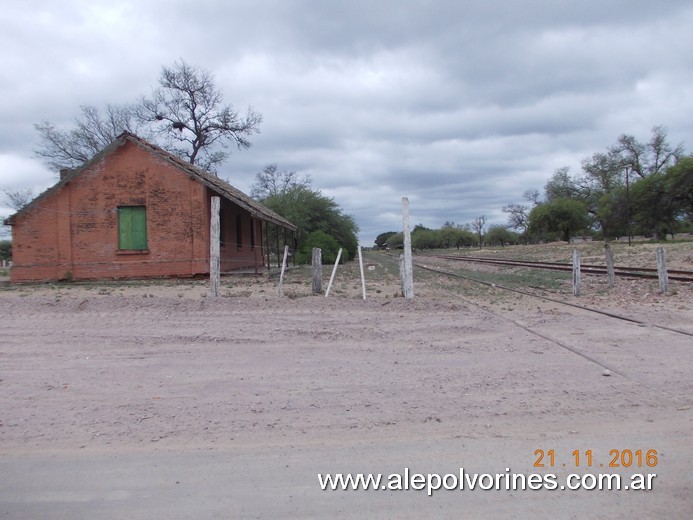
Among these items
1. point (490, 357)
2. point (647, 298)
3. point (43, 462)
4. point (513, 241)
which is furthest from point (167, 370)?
point (513, 241)

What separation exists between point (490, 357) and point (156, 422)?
13.5ft

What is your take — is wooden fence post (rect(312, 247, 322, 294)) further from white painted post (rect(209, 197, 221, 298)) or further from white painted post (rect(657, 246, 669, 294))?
white painted post (rect(657, 246, 669, 294))

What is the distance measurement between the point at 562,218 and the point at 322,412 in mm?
77280

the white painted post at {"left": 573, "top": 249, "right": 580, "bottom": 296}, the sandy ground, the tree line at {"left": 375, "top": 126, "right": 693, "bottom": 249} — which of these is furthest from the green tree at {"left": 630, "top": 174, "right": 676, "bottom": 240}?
the sandy ground

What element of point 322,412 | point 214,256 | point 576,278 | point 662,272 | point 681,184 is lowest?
point 322,412

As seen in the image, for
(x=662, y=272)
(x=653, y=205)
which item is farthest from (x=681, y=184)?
(x=662, y=272)

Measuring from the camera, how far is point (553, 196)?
9138 centimetres

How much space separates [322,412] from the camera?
16.0 feet

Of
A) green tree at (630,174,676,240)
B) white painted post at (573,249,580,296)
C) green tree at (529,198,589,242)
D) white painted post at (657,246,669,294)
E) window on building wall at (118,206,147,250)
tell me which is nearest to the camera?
white painted post at (657,246,669,294)

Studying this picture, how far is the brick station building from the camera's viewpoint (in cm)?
1877

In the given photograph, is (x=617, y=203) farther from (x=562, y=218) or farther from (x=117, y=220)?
(x=117, y=220)

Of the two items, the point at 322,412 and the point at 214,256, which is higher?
the point at 214,256

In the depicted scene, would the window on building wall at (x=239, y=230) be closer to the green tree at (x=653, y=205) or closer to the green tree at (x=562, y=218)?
the green tree at (x=653, y=205)

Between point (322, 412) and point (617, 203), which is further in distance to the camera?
point (617, 203)
